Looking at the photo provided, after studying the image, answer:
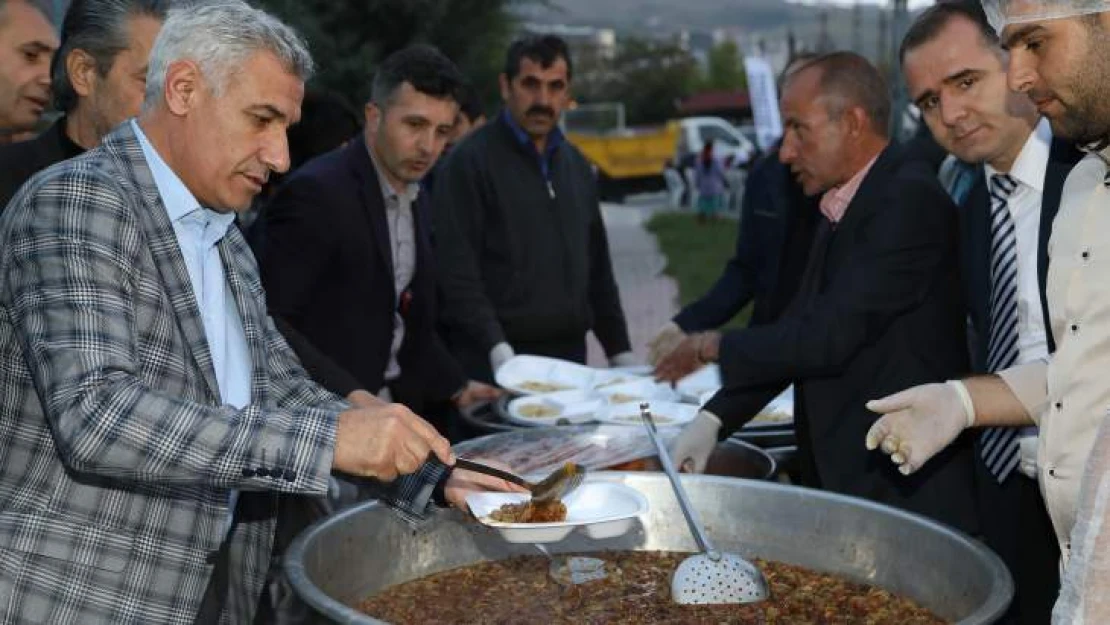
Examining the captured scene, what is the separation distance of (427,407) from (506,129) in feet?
4.65

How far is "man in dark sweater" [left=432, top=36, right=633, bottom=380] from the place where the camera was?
15.8ft

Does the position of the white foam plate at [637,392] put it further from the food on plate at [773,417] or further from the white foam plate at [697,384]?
the food on plate at [773,417]

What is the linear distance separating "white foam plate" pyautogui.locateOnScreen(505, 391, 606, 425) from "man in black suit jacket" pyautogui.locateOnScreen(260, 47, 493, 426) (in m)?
0.29

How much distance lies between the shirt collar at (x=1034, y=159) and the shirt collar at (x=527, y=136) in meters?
2.41

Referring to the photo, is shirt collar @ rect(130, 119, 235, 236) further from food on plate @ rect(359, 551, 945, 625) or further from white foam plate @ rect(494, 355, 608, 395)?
white foam plate @ rect(494, 355, 608, 395)

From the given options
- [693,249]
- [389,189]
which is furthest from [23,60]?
[693,249]

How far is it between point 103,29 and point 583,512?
137 centimetres

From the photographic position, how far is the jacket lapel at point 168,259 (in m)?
1.94

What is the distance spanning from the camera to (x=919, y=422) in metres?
2.39

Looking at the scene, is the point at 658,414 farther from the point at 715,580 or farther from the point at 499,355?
the point at 715,580

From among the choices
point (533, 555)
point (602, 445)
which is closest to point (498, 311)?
point (602, 445)

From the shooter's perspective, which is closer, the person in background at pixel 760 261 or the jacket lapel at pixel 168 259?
the jacket lapel at pixel 168 259

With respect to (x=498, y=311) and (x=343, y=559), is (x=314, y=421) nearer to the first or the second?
(x=343, y=559)

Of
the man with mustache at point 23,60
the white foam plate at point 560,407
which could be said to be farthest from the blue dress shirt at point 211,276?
the white foam plate at point 560,407
